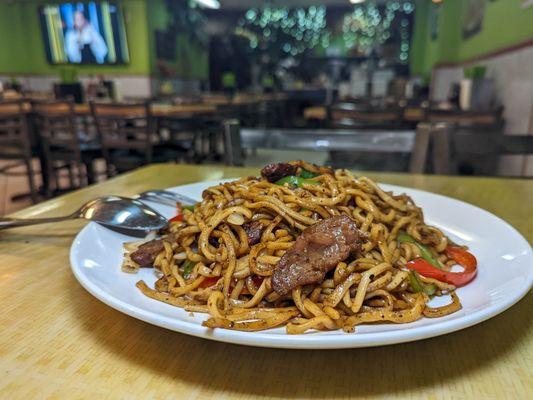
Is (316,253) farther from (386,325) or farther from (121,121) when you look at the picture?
(121,121)

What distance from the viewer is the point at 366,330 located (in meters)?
0.56

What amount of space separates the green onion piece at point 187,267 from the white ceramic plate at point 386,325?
61 mm

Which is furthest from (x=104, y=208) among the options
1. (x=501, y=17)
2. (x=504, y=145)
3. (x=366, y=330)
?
(x=501, y=17)

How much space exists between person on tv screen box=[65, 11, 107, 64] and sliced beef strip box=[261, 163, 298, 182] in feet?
33.4

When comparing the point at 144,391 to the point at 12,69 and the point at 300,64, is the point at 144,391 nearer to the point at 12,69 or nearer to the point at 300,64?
the point at 12,69

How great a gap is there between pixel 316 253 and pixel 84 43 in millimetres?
10889

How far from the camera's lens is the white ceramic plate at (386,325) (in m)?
0.48

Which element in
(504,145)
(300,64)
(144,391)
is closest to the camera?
(144,391)

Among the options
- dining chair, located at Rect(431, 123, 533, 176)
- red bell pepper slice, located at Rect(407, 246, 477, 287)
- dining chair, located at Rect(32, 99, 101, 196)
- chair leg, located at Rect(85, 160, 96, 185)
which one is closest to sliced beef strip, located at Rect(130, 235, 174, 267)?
red bell pepper slice, located at Rect(407, 246, 477, 287)

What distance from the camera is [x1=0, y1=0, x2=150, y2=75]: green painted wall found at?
31.5 ft

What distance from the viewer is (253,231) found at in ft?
2.77

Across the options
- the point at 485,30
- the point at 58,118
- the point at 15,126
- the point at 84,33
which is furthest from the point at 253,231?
the point at 84,33

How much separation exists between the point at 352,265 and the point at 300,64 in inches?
559

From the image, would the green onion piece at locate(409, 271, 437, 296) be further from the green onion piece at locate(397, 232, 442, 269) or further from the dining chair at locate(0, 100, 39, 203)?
the dining chair at locate(0, 100, 39, 203)
